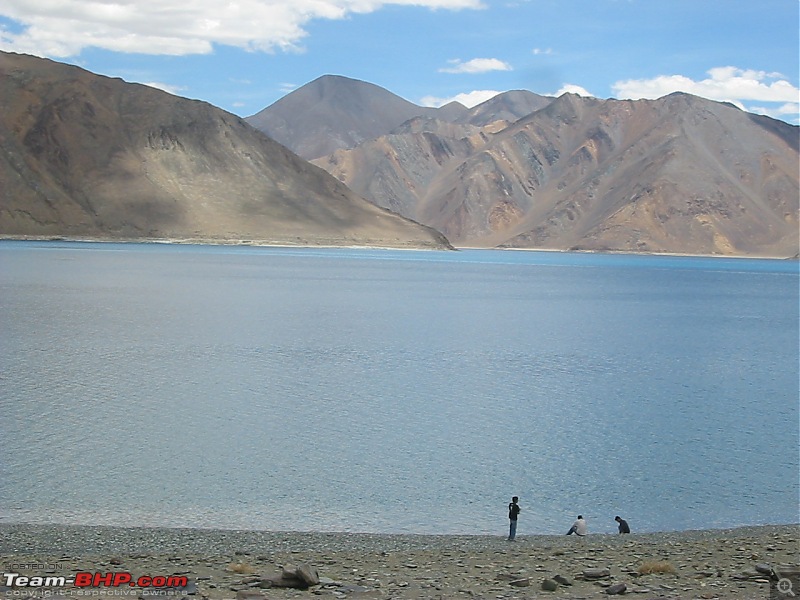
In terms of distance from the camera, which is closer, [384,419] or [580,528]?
[580,528]

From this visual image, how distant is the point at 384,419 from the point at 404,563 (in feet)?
52.8

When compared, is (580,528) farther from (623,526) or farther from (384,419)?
(384,419)

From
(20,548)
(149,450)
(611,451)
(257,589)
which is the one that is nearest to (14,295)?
(149,450)

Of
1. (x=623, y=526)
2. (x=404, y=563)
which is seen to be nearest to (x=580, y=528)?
(x=623, y=526)

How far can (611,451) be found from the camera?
90.7 ft

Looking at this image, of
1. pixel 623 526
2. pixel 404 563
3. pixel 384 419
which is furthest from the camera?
pixel 384 419

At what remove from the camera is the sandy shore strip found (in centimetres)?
1273

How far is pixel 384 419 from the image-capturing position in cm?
3147

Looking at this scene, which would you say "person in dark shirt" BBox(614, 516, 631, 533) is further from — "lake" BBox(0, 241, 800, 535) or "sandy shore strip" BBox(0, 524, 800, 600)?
"lake" BBox(0, 241, 800, 535)

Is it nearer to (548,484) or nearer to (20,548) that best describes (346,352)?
(548,484)

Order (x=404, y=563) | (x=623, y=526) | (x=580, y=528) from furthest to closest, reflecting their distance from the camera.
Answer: (x=623, y=526) < (x=580, y=528) < (x=404, y=563)

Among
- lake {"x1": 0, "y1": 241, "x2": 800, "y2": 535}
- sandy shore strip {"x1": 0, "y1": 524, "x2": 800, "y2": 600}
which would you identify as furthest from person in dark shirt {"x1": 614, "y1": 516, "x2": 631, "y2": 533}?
lake {"x1": 0, "y1": 241, "x2": 800, "y2": 535}

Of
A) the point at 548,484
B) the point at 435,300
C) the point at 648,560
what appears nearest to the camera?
the point at 648,560

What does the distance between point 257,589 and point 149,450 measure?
1413 centimetres
